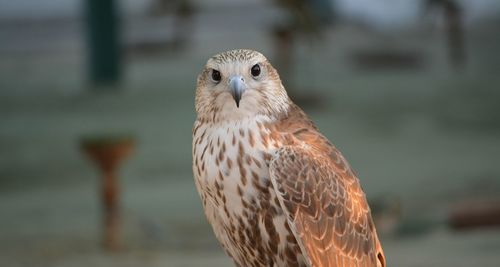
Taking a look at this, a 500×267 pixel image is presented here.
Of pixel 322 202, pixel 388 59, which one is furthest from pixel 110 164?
pixel 388 59

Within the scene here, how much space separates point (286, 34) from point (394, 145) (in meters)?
2.00

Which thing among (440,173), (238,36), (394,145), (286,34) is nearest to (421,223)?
(440,173)

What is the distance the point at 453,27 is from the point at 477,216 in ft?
15.8

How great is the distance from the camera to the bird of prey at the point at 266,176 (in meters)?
2.38

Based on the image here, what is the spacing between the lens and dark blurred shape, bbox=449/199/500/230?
239 inches

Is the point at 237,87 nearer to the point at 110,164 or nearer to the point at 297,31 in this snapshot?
the point at 110,164

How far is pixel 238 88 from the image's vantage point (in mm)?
2367

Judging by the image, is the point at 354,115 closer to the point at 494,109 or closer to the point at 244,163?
the point at 494,109

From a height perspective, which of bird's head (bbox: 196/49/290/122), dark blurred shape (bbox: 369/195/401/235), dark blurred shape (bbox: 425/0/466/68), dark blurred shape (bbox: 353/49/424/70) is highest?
bird's head (bbox: 196/49/290/122)

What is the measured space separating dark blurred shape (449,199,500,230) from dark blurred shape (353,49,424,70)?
4578mm

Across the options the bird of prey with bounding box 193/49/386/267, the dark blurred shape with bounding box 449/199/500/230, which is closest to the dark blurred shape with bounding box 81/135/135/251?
the dark blurred shape with bounding box 449/199/500/230

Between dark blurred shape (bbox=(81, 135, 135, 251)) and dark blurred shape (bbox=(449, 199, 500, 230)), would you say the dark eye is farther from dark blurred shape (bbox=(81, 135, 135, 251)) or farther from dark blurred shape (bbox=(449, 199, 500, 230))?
dark blurred shape (bbox=(449, 199, 500, 230))

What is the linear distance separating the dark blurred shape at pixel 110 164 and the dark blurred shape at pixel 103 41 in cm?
438

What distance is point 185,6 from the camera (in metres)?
11.1
